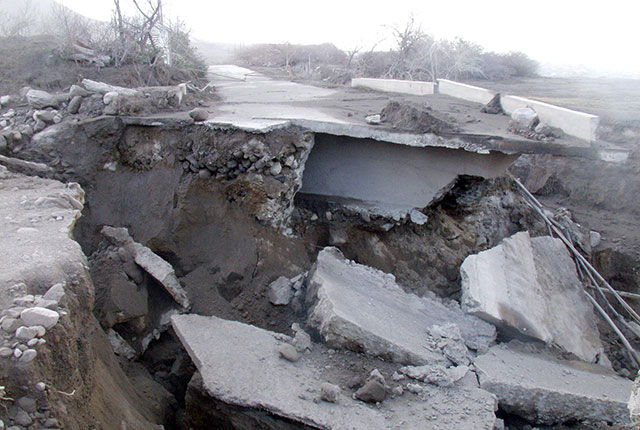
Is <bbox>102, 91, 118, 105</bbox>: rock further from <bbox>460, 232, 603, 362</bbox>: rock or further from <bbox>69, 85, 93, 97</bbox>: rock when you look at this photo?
<bbox>460, 232, 603, 362</bbox>: rock

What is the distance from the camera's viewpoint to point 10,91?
5.52 metres

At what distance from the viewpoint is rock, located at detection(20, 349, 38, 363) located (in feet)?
6.92

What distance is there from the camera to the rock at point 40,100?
4.93 metres

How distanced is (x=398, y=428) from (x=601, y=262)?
5023 millimetres

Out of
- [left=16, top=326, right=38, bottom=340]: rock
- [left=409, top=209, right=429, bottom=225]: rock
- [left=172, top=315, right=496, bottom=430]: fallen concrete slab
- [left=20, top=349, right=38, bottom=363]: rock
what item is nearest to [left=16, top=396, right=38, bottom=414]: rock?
[left=20, top=349, right=38, bottom=363]: rock

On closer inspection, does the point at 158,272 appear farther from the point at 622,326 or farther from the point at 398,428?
the point at 622,326

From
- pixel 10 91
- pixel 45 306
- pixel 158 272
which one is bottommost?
pixel 158 272

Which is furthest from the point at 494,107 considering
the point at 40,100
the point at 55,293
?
the point at 55,293

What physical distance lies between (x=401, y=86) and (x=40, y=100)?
226 inches

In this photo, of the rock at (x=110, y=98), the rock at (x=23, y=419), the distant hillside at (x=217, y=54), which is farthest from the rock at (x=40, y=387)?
the distant hillside at (x=217, y=54)

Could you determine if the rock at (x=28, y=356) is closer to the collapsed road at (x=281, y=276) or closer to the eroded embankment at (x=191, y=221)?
the collapsed road at (x=281, y=276)

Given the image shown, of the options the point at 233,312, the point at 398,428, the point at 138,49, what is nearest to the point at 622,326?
the point at 398,428

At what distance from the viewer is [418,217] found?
5.32 meters

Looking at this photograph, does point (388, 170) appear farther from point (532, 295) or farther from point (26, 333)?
point (26, 333)
